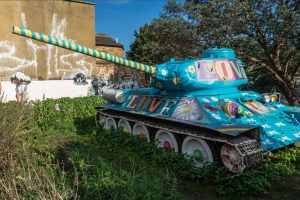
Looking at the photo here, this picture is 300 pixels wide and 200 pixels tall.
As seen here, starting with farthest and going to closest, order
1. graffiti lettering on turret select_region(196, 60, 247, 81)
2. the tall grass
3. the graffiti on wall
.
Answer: the graffiti on wall → graffiti lettering on turret select_region(196, 60, 247, 81) → the tall grass

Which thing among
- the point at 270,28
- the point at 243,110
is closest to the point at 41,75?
the point at 270,28

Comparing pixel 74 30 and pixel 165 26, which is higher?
pixel 74 30

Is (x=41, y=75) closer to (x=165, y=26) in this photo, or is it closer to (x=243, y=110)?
(x=165, y=26)

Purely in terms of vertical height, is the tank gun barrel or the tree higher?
the tree

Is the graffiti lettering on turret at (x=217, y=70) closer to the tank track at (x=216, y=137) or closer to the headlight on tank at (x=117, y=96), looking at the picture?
the tank track at (x=216, y=137)

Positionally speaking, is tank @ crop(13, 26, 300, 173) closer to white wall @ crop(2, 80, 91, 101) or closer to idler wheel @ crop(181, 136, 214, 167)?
idler wheel @ crop(181, 136, 214, 167)

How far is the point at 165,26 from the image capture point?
513 inches

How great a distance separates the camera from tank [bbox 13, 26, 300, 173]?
552 cm

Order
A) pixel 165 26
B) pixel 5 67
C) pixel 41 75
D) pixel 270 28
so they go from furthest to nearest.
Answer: pixel 41 75 → pixel 5 67 → pixel 165 26 → pixel 270 28

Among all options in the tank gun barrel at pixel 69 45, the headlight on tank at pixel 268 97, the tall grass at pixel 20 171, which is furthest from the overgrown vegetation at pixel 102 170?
the tank gun barrel at pixel 69 45

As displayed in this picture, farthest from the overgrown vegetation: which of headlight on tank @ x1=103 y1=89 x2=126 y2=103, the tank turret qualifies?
the tank turret

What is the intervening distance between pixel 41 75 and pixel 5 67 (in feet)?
6.77

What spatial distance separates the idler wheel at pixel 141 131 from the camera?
7.77 metres

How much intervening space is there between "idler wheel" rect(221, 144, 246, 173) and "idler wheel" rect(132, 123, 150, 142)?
8.16 ft
